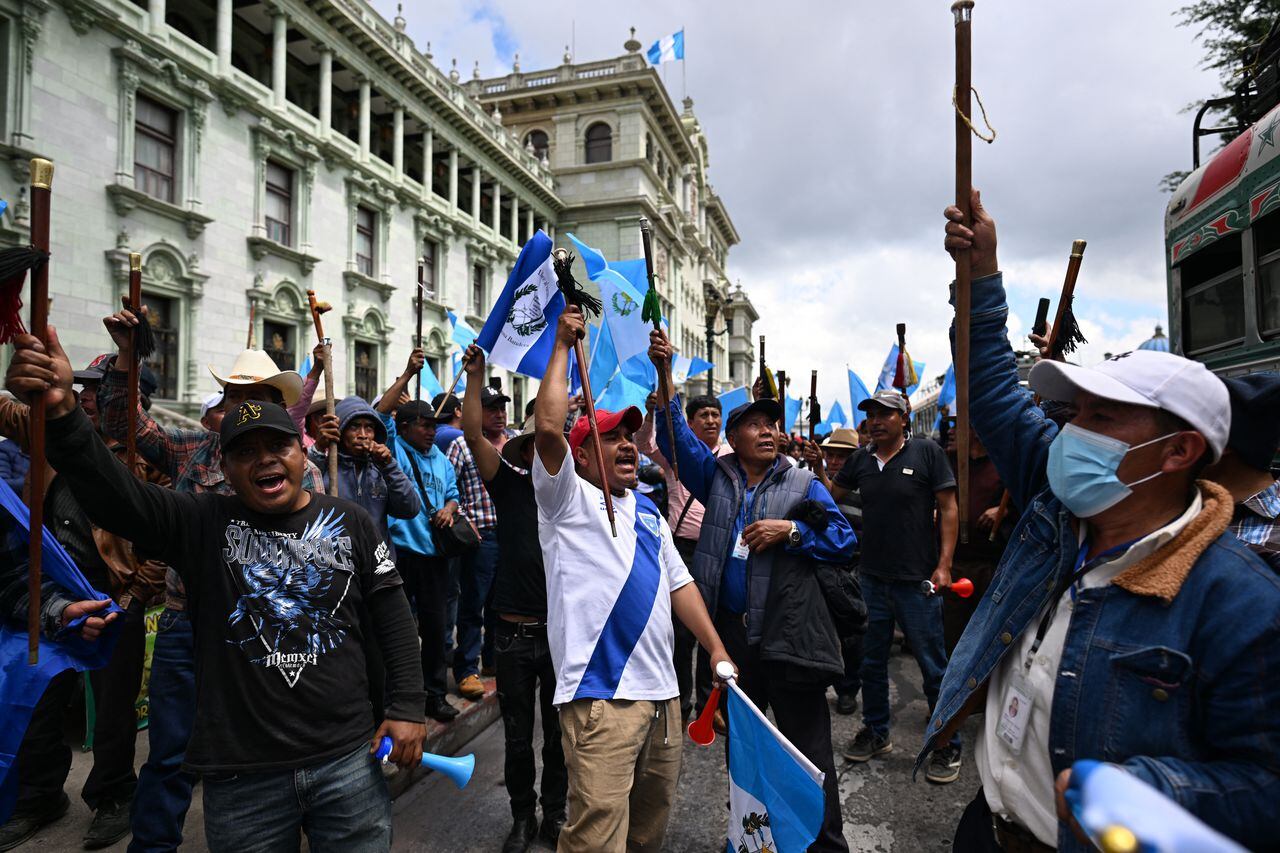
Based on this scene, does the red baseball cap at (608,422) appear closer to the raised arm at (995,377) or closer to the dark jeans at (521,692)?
the dark jeans at (521,692)

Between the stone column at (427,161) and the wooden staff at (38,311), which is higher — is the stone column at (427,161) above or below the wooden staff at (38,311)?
above

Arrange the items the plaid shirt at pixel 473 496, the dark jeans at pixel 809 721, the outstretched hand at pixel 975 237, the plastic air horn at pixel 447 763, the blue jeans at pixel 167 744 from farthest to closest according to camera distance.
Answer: the plaid shirt at pixel 473 496, the dark jeans at pixel 809 721, the blue jeans at pixel 167 744, the plastic air horn at pixel 447 763, the outstretched hand at pixel 975 237

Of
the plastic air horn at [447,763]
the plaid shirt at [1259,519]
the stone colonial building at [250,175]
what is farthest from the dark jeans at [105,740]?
the stone colonial building at [250,175]

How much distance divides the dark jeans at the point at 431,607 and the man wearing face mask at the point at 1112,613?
358 cm

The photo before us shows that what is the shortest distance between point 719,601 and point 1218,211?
17.1 ft

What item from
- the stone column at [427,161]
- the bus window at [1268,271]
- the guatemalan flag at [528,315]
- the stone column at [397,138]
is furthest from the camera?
the stone column at [427,161]

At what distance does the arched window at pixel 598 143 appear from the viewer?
41.1 metres

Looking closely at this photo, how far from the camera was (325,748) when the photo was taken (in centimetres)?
210

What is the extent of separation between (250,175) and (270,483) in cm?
1951

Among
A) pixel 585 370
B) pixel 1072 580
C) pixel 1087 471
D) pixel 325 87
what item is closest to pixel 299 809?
pixel 585 370

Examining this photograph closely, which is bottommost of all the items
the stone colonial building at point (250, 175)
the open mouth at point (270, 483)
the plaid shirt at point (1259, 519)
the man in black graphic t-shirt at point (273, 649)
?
the man in black graphic t-shirt at point (273, 649)

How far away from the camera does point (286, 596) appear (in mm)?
2150

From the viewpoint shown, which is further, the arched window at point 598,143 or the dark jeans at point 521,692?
the arched window at point 598,143

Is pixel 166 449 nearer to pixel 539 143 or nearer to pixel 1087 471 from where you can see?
pixel 1087 471
